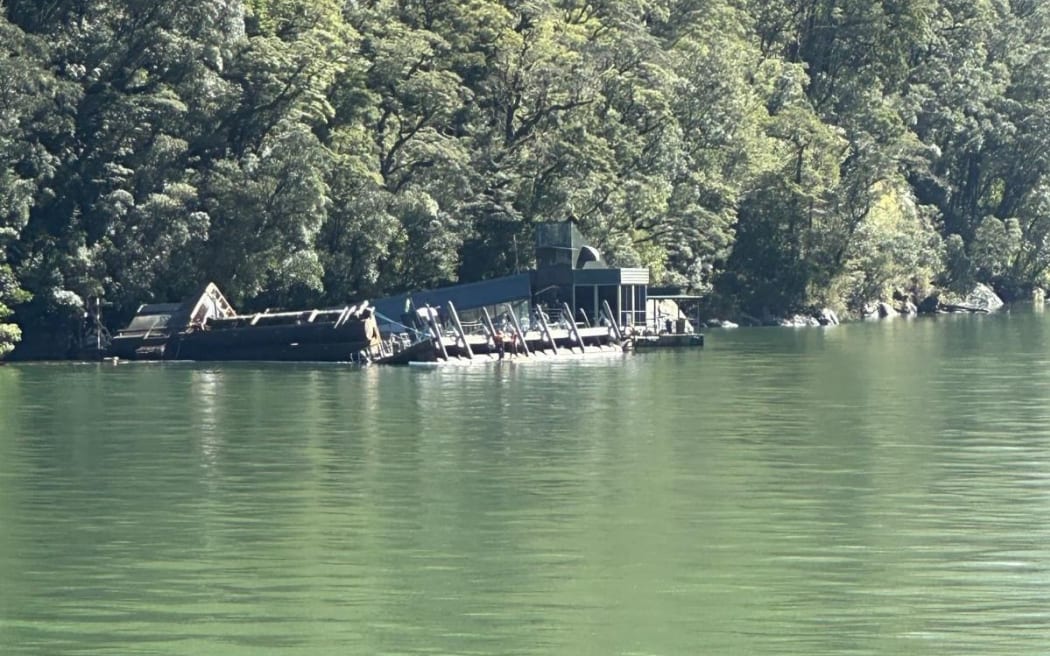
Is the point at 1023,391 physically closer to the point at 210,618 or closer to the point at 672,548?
the point at 672,548

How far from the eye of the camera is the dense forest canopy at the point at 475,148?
8406 cm

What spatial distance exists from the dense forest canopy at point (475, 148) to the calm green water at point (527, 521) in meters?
24.1

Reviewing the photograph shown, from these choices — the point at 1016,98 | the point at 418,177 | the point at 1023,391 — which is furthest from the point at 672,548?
the point at 1016,98

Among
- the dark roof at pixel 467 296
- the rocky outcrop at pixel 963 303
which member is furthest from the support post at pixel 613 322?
A: the rocky outcrop at pixel 963 303

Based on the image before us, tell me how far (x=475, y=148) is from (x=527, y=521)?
2661 inches

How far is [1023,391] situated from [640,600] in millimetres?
35925

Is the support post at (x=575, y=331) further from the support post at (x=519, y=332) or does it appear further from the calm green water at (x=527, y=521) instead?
the calm green water at (x=527, y=521)

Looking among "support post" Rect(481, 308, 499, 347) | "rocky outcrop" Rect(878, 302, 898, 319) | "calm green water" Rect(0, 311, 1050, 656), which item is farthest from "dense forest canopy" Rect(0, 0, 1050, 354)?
"calm green water" Rect(0, 311, 1050, 656)

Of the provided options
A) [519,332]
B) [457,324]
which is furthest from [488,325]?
[457,324]

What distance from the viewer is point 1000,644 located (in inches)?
928

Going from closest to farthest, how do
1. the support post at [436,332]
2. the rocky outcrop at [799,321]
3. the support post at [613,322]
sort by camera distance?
the support post at [436,332] < the support post at [613,322] < the rocky outcrop at [799,321]

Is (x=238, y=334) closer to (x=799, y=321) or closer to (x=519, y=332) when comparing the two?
(x=519, y=332)

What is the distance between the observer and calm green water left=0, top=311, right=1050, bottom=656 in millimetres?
24641

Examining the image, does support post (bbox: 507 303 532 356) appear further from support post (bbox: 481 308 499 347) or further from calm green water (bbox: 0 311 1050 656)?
calm green water (bbox: 0 311 1050 656)
